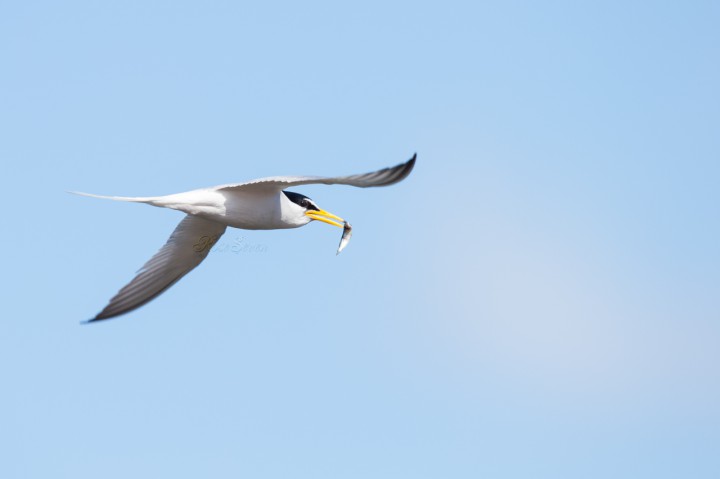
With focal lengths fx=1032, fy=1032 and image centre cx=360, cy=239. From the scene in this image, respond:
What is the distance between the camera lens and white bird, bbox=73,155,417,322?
11.4 m

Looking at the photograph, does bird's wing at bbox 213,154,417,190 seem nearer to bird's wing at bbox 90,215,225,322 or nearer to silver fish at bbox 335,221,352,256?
silver fish at bbox 335,221,352,256

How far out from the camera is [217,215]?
13.2m

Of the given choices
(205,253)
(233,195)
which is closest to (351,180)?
(233,195)

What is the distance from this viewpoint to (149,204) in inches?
498

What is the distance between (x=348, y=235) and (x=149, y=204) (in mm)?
2721

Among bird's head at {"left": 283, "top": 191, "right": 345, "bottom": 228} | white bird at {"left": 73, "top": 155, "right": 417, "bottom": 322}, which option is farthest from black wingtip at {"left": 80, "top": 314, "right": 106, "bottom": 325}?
bird's head at {"left": 283, "top": 191, "right": 345, "bottom": 228}

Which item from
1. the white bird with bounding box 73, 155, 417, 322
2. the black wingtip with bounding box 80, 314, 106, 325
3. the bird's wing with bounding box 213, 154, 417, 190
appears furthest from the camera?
the black wingtip with bounding box 80, 314, 106, 325

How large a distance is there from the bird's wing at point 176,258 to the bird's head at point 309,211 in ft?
4.35

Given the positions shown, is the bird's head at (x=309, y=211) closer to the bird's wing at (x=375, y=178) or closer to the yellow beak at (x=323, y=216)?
the yellow beak at (x=323, y=216)

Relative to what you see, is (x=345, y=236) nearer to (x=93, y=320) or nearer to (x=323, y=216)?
(x=323, y=216)

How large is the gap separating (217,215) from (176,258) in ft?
6.26

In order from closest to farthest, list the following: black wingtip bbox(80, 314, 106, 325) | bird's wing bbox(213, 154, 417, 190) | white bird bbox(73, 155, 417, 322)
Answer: bird's wing bbox(213, 154, 417, 190), white bird bbox(73, 155, 417, 322), black wingtip bbox(80, 314, 106, 325)

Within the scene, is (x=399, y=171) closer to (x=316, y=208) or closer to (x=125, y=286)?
(x=316, y=208)

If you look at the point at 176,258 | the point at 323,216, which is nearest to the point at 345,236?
the point at 323,216
